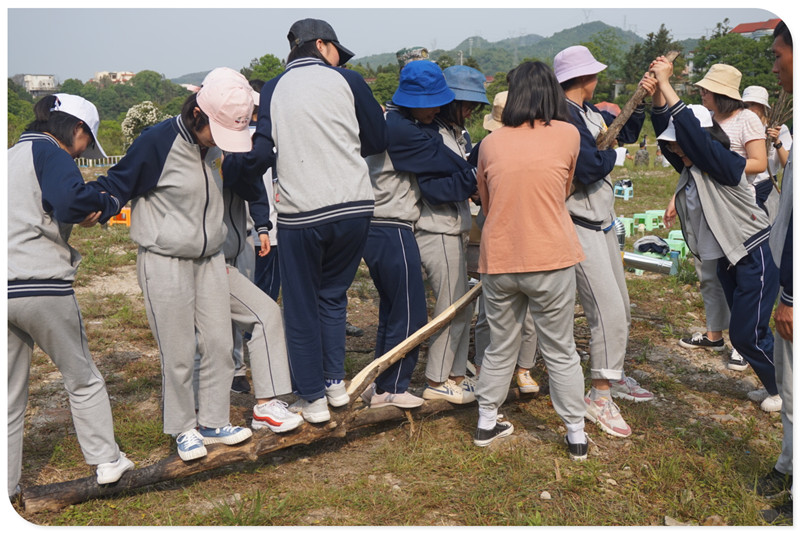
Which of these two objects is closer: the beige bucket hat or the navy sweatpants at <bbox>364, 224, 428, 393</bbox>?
the navy sweatpants at <bbox>364, 224, 428, 393</bbox>

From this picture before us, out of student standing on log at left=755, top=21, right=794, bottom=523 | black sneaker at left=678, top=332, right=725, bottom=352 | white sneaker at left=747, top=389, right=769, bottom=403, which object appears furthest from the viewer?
black sneaker at left=678, top=332, right=725, bottom=352

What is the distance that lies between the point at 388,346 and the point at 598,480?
1.34 m

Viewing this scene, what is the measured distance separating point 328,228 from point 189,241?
64 cm

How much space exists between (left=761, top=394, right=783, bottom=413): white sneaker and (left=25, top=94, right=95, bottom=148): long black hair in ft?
14.0

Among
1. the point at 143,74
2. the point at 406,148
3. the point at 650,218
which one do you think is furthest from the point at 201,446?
the point at 143,74

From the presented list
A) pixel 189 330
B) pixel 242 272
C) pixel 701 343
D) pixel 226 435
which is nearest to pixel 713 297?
pixel 701 343

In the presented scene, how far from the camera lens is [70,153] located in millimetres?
3262

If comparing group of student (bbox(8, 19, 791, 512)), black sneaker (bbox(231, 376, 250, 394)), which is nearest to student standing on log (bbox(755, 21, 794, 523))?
group of student (bbox(8, 19, 791, 512))

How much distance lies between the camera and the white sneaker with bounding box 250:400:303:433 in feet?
11.9

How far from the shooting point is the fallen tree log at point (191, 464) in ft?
10.8

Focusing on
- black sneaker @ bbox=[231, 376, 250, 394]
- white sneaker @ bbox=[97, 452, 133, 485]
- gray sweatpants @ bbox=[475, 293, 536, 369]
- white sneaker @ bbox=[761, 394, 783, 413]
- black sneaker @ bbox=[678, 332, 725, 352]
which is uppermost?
gray sweatpants @ bbox=[475, 293, 536, 369]

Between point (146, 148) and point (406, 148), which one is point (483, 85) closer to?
point (406, 148)

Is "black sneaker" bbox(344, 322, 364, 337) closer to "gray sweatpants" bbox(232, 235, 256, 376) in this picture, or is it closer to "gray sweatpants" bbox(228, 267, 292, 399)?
"gray sweatpants" bbox(232, 235, 256, 376)

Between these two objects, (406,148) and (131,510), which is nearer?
(131,510)
